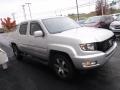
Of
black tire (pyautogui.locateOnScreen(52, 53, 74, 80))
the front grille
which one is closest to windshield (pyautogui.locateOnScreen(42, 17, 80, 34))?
black tire (pyautogui.locateOnScreen(52, 53, 74, 80))

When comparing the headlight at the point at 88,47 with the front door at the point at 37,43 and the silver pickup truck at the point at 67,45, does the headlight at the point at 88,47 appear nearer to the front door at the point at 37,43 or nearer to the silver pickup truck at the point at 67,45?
the silver pickup truck at the point at 67,45

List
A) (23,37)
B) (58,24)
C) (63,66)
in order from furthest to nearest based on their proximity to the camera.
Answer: (23,37) < (58,24) < (63,66)

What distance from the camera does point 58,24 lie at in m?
6.35

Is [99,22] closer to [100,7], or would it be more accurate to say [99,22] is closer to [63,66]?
[63,66]

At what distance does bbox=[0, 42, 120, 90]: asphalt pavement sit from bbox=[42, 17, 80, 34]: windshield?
146 centimetres

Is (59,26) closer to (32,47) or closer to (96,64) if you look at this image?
(32,47)

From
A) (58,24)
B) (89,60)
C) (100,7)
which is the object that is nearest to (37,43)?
(58,24)

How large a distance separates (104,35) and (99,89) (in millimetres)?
1475

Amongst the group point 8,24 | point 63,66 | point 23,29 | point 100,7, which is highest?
point 100,7

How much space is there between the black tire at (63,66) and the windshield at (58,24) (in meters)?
0.86

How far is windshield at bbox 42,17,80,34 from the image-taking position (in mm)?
6012

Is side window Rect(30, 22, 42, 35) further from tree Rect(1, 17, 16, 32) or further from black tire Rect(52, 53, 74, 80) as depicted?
tree Rect(1, 17, 16, 32)

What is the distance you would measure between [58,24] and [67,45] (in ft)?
4.77

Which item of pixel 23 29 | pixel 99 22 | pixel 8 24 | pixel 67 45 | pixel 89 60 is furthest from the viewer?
pixel 8 24
